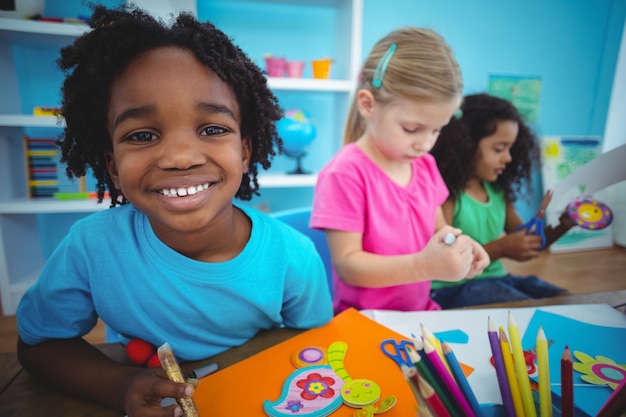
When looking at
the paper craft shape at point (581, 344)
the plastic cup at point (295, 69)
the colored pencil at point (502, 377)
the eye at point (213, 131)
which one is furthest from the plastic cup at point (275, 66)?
the colored pencil at point (502, 377)

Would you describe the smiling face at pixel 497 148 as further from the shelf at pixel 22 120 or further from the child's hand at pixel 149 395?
the shelf at pixel 22 120

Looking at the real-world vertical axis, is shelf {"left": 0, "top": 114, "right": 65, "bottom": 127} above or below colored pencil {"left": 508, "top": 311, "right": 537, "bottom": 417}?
above

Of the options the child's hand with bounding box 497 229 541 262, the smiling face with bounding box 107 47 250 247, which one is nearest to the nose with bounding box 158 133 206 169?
the smiling face with bounding box 107 47 250 247

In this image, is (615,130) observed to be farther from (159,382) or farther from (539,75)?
(539,75)

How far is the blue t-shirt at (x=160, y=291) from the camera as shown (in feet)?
1.42

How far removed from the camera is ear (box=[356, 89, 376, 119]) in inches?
29.5

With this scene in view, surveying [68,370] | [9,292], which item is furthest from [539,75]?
[9,292]

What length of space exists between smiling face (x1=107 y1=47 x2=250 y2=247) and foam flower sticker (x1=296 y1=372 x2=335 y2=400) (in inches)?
7.4

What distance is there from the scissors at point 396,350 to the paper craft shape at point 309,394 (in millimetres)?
64

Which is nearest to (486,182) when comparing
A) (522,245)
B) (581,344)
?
(522,245)

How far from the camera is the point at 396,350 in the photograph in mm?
419

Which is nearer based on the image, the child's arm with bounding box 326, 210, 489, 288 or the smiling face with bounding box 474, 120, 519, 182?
the child's arm with bounding box 326, 210, 489, 288

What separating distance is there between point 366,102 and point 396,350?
493mm

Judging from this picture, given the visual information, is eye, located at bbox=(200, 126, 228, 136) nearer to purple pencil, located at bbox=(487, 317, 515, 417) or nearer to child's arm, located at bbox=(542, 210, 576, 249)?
purple pencil, located at bbox=(487, 317, 515, 417)
